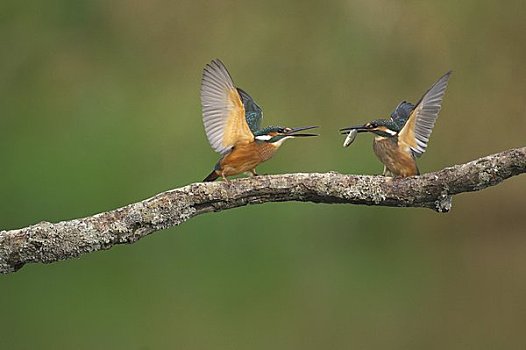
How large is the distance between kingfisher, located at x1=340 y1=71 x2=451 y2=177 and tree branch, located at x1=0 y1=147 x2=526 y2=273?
0.15 feet

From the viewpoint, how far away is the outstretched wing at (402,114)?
219cm

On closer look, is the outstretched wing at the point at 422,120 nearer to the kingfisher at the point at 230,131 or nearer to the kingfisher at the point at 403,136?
the kingfisher at the point at 403,136

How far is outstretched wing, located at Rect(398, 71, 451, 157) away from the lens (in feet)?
6.82

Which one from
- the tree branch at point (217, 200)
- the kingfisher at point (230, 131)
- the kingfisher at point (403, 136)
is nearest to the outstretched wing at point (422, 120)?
the kingfisher at point (403, 136)

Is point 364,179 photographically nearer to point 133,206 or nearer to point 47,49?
point 133,206

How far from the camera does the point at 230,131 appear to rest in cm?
226

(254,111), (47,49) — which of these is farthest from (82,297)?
(254,111)

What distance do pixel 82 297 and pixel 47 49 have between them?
5.30ft

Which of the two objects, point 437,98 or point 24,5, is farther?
point 24,5

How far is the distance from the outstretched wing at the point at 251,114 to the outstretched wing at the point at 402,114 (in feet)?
1.06

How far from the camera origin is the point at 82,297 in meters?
4.40

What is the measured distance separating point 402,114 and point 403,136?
0.41ft

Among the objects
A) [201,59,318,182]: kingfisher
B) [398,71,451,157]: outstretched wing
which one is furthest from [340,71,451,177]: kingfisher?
[201,59,318,182]: kingfisher

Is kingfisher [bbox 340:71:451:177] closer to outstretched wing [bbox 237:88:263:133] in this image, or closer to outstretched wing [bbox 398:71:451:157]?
outstretched wing [bbox 398:71:451:157]
